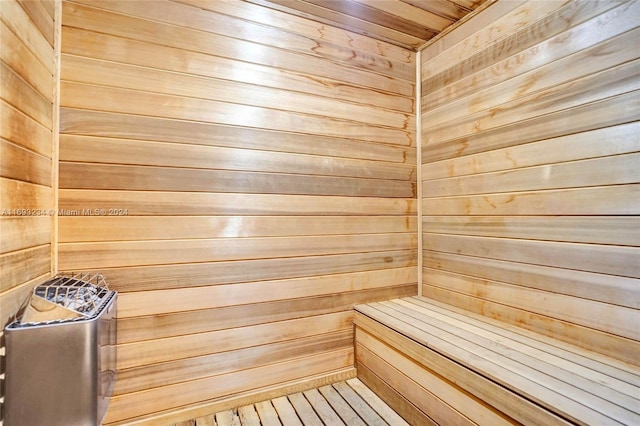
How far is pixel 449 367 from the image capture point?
4.45 feet

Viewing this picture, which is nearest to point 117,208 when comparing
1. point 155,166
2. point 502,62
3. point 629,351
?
point 155,166

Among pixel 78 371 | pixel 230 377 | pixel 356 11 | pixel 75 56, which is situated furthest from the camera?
pixel 356 11

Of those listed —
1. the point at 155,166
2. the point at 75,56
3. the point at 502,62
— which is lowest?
the point at 155,166

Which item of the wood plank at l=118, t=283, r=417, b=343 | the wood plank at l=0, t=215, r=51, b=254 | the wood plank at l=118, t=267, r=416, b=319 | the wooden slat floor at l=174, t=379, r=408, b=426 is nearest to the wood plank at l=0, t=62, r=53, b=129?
the wood plank at l=0, t=215, r=51, b=254

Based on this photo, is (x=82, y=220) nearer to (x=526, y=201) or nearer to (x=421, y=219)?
(x=421, y=219)

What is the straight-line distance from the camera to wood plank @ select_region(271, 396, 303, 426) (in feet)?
5.24

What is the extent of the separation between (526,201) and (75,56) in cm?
229

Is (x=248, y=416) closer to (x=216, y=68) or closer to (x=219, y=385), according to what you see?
(x=219, y=385)

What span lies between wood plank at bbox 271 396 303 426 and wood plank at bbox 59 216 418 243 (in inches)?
36.7

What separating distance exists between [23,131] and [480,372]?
1.92m

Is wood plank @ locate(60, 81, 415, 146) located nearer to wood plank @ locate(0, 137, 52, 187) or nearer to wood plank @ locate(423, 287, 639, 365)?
wood plank @ locate(0, 137, 52, 187)

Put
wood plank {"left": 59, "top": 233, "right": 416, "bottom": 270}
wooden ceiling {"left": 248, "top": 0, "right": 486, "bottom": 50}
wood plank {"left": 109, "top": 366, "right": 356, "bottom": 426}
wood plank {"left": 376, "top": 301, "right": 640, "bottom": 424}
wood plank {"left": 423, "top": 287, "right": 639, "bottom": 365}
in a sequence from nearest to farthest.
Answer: wood plank {"left": 376, "top": 301, "right": 640, "bottom": 424} < wood plank {"left": 423, "top": 287, "right": 639, "bottom": 365} < wood plank {"left": 59, "top": 233, "right": 416, "bottom": 270} < wood plank {"left": 109, "top": 366, "right": 356, "bottom": 426} < wooden ceiling {"left": 248, "top": 0, "right": 486, "bottom": 50}

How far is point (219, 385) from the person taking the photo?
5.58 ft

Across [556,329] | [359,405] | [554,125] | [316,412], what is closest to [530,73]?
[554,125]
